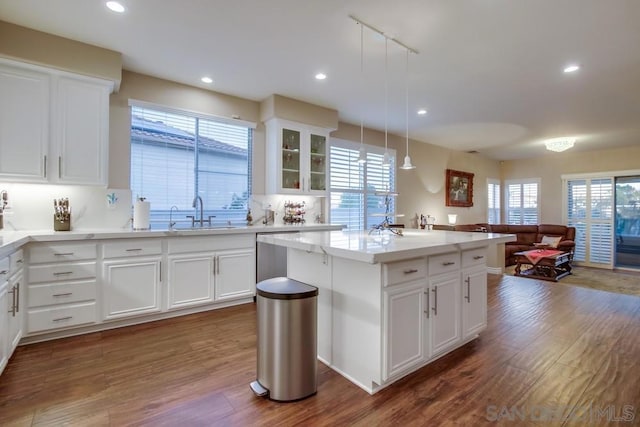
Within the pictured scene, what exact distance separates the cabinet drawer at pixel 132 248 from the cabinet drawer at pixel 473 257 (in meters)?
2.87

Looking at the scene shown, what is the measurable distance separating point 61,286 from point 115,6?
2343mm

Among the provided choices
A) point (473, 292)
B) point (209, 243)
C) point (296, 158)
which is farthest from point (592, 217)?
point (209, 243)

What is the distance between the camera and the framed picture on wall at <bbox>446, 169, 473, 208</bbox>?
7495mm

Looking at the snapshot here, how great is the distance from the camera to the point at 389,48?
10.1ft

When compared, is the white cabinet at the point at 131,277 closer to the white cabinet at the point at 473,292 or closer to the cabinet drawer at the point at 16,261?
the cabinet drawer at the point at 16,261

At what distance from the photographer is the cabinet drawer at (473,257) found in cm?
260

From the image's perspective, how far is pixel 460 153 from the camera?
26.0ft

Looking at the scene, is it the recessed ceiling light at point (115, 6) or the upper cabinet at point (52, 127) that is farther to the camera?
the upper cabinet at point (52, 127)

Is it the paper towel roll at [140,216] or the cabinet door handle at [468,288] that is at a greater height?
the paper towel roll at [140,216]

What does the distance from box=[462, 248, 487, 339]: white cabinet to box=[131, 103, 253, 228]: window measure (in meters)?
2.99

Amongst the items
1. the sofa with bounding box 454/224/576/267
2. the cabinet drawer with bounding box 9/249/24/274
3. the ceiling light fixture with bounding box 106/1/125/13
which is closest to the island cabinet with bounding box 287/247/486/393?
the cabinet drawer with bounding box 9/249/24/274

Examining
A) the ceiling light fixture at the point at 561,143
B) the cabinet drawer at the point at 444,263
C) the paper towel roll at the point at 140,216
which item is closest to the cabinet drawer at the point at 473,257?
the cabinet drawer at the point at 444,263

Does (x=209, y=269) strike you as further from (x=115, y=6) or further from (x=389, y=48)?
(x=389, y=48)

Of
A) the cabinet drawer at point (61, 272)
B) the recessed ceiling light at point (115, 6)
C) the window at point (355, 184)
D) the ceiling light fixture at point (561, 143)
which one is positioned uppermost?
the recessed ceiling light at point (115, 6)
